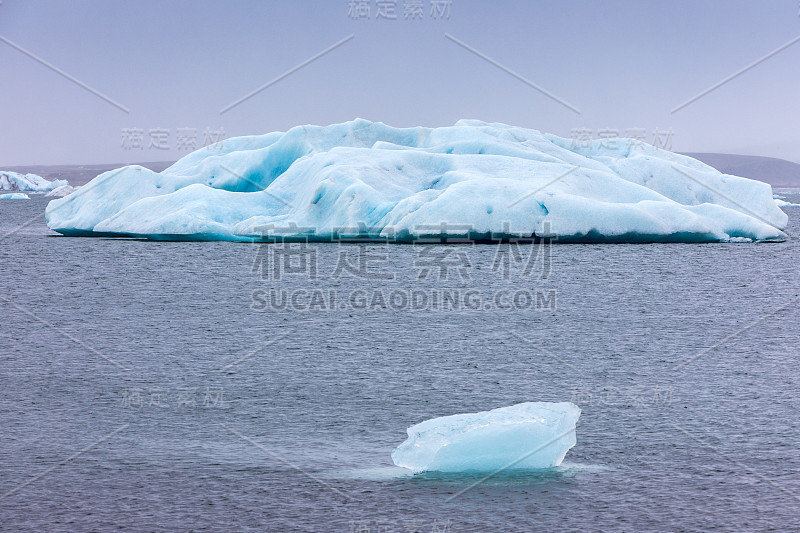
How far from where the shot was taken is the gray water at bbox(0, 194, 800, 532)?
5840 mm

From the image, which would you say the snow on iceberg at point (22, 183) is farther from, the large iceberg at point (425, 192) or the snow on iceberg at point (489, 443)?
the snow on iceberg at point (489, 443)

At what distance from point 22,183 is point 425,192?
63997 mm

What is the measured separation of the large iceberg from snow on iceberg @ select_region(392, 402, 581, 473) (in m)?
16.6


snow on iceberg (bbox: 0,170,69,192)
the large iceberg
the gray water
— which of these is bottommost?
the gray water

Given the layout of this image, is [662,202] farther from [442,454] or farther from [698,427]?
[442,454]

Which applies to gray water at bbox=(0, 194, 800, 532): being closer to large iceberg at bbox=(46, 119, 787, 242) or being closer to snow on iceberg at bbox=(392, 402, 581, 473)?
snow on iceberg at bbox=(392, 402, 581, 473)

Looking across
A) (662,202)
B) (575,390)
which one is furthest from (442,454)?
(662,202)

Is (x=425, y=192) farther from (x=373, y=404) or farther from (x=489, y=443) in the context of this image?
(x=489, y=443)

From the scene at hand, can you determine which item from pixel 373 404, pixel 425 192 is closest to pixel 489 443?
pixel 373 404

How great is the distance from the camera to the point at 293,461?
6820 mm

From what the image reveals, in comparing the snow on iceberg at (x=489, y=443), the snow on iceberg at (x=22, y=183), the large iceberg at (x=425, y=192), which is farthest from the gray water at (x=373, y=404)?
the snow on iceberg at (x=22, y=183)

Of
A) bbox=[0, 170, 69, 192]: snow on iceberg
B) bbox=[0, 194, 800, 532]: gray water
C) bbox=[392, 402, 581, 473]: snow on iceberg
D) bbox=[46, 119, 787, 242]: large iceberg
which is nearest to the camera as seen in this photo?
bbox=[0, 194, 800, 532]: gray water

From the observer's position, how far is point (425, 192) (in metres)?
24.4

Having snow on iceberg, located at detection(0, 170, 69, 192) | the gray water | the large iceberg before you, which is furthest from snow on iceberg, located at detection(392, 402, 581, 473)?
snow on iceberg, located at detection(0, 170, 69, 192)
